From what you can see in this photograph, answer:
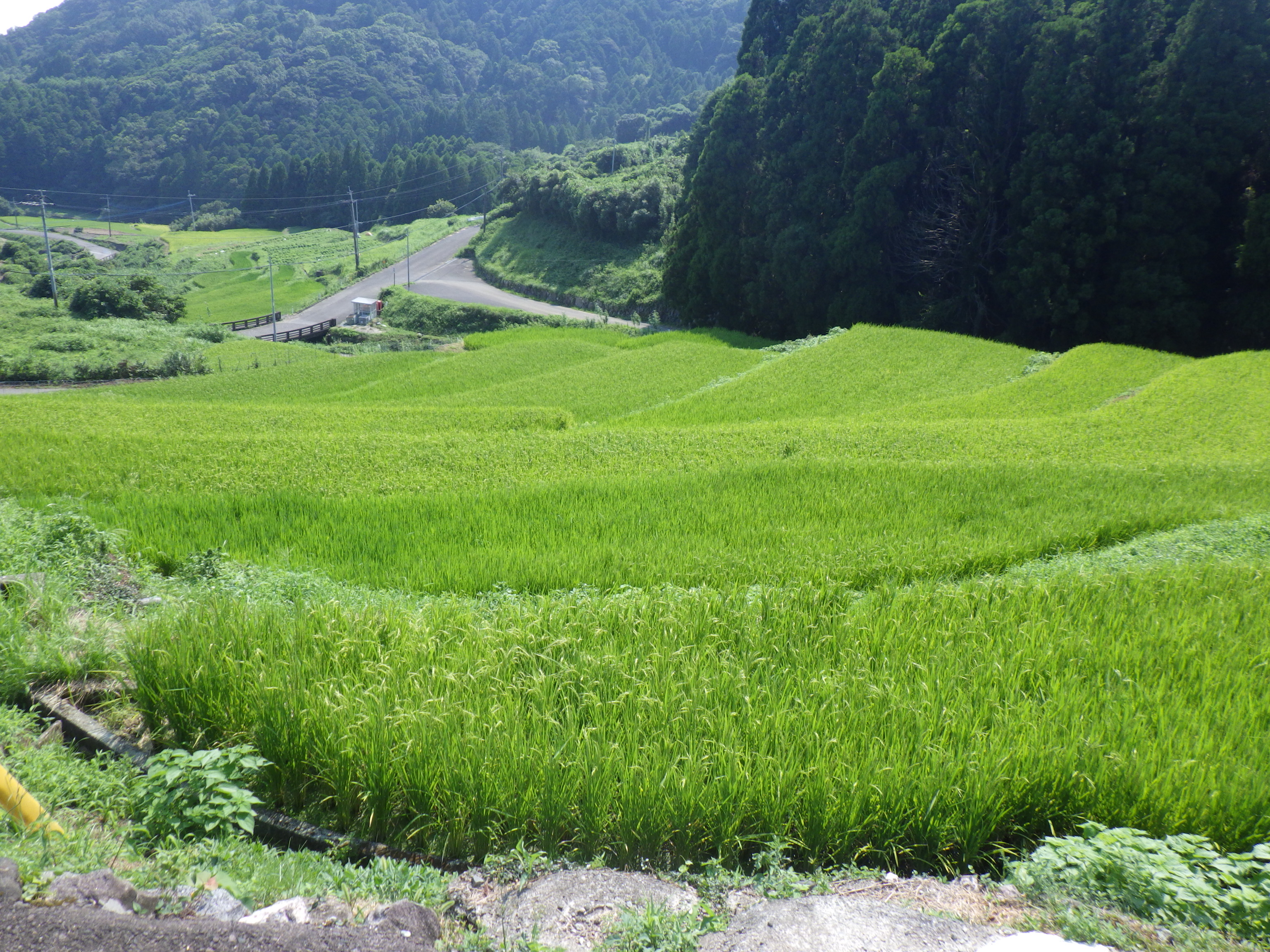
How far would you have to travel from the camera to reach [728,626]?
474 cm

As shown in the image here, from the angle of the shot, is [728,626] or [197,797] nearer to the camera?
[197,797]

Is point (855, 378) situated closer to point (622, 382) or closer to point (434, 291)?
point (622, 382)

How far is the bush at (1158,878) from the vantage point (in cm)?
255

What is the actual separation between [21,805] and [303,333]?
1758 inches

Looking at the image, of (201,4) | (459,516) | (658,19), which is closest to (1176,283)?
(459,516)

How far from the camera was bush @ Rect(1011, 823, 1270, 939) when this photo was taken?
8.38 ft

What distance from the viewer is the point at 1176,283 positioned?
67.8 feet

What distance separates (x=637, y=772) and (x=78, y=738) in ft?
9.29

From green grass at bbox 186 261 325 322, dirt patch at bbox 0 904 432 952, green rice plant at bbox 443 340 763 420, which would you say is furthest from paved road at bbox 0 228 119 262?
dirt patch at bbox 0 904 432 952

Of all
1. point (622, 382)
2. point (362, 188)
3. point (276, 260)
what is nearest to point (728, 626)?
point (622, 382)

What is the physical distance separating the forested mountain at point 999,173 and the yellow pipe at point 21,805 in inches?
968

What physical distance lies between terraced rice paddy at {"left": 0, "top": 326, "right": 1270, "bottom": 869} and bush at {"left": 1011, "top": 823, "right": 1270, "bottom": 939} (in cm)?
26

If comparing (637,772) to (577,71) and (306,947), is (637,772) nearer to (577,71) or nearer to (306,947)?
(306,947)

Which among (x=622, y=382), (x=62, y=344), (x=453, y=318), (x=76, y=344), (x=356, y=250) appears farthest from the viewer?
(x=356, y=250)
